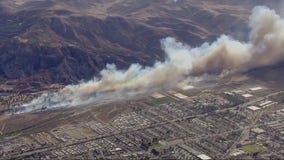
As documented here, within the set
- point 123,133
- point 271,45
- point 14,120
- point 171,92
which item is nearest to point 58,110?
point 14,120

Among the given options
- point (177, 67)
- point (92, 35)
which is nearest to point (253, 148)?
point (177, 67)

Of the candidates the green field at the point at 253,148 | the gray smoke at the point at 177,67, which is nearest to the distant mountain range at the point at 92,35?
the gray smoke at the point at 177,67

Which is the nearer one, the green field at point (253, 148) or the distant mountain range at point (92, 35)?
the green field at point (253, 148)

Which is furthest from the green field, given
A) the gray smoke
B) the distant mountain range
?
the distant mountain range

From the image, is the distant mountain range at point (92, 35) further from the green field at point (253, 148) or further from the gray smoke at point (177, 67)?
the green field at point (253, 148)

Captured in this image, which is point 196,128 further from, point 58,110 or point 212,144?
point 58,110

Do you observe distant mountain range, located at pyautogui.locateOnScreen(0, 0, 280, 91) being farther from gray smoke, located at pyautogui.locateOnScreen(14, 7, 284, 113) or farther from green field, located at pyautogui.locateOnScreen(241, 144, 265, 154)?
green field, located at pyautogui.locateOnScreen(241, 144, 265, 154)

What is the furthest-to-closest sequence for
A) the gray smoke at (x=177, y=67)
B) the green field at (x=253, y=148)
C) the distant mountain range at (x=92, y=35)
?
the distant mountain range at (x=92, y=35) < the gray smoke at (x=177, y=67) < the green field at (x=253, y=148)
